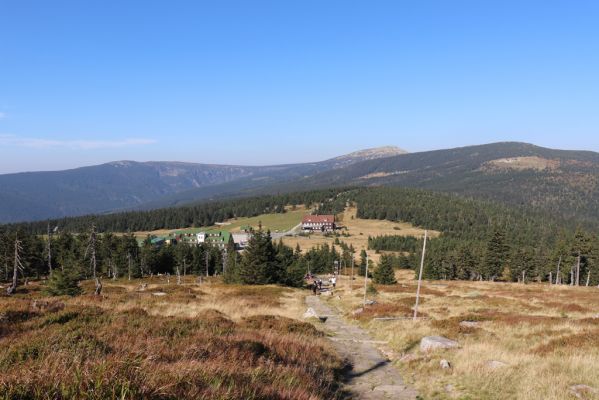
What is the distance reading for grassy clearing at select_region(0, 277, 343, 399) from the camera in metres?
4.89

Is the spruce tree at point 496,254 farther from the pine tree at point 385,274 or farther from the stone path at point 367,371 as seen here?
the stone path at point 367,371

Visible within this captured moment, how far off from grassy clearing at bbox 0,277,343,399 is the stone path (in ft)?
2.27

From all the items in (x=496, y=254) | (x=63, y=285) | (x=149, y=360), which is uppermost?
(x=149, y=360)

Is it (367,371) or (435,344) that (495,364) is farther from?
(367,371)

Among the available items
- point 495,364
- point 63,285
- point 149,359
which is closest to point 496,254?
point 63,285

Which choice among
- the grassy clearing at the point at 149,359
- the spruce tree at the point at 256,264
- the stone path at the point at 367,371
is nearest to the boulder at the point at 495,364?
the stone path at the point at 367,371

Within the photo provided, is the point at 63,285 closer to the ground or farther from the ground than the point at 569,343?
closer to the ground

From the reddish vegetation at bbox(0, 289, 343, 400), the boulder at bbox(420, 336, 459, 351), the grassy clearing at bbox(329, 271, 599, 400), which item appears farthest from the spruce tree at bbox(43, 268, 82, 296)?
the boulder at bbox(420, 336, 459, 351)

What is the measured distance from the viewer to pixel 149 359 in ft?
24.4

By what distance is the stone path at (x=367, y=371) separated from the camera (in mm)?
10945

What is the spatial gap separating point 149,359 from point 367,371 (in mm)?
8551

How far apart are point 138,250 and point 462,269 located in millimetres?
94577

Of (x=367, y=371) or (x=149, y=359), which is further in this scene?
(x=367, y=371)

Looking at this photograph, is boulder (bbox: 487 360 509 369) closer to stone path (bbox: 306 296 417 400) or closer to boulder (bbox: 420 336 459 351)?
boulder (bbox: 420 336 459 351)
